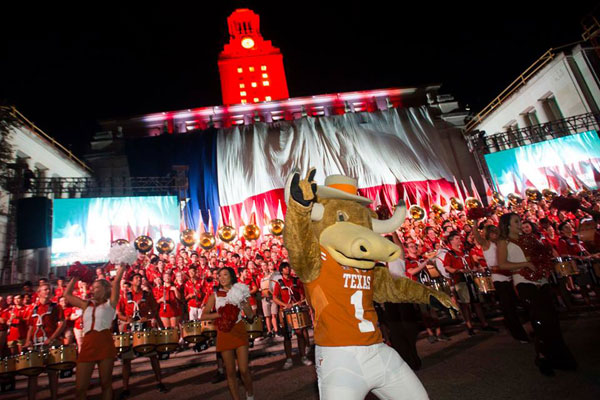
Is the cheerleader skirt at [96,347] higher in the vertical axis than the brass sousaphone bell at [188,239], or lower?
lower

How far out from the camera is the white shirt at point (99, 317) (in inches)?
175

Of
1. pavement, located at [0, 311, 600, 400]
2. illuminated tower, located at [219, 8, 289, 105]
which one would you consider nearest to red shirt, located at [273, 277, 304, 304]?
pavement, located at [0, 311, 600, 400]

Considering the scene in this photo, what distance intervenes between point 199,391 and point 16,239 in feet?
54.4

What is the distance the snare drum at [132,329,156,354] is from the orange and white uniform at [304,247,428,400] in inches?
161

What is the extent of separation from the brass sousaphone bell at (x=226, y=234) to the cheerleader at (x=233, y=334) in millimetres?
12708

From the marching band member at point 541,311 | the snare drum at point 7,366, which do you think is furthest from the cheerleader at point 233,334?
the marching band member at point 541,311

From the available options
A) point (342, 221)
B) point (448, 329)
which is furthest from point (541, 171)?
point (342, 221)

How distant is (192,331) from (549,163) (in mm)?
22432

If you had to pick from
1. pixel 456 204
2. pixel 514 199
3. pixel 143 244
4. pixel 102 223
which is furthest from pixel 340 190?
pixel 456 204

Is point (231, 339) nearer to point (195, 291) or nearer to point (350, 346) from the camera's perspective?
point (350, 346)

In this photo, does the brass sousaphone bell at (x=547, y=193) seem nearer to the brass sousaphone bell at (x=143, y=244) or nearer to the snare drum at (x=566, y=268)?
the snare drum at (x=566, y=268)

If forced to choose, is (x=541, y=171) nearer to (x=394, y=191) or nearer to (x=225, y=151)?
(x=394, y=191)

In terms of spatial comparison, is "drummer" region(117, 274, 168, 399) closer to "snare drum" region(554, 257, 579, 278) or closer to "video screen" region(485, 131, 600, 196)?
"snare drum" region(554, 257, 579, 278)

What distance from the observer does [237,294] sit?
4.56 meters
